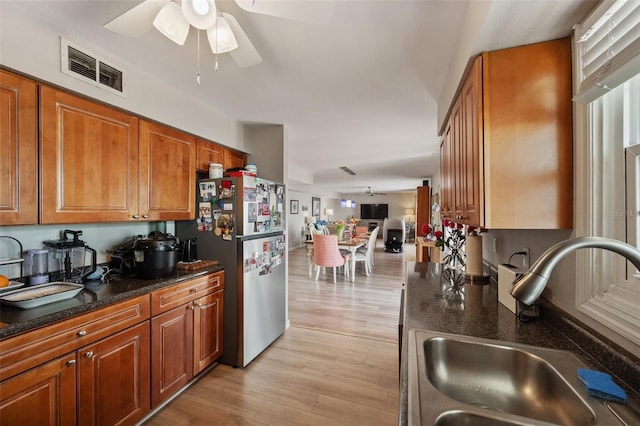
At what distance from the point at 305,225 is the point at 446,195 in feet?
26.3

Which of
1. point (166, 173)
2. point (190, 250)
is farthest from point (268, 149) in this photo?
point (190, 250)

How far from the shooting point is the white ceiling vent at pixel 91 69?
1.43 metres

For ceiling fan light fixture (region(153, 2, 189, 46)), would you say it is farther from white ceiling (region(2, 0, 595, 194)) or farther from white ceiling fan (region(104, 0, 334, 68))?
white ceiling (region(2, 0, 595, 194))

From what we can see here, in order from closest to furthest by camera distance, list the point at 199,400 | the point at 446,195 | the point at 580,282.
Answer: the point at 580,282 → the point at 199,400 → the point at 446,195

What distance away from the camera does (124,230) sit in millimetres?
2059

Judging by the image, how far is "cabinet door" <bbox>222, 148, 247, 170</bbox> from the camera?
2694 millimetres

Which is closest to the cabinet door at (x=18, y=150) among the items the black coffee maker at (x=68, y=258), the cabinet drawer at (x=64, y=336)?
the black coffee maker at (x=68, y=258)

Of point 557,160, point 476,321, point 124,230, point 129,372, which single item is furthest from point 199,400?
point 557,160

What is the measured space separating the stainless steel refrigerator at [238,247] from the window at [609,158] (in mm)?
1989

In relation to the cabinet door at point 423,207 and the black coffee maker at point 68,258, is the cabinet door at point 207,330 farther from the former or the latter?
the cabinet door at point 423,207

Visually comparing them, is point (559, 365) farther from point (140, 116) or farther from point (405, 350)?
point (140, 116)

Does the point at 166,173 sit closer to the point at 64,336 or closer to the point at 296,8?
the point at 64,336

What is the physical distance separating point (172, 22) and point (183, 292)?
1593 millimetres

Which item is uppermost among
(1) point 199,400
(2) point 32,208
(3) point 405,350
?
(2) point 32,208
